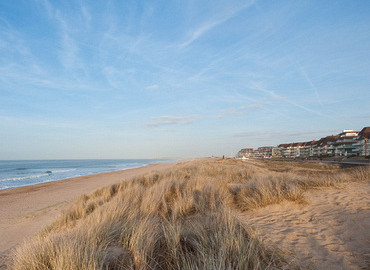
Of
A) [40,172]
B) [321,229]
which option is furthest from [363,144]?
[40,172]

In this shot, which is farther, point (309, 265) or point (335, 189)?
point (335, 189)

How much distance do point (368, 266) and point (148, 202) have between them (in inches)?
170

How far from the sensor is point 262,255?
8.95ft

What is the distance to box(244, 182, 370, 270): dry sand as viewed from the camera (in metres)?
2.88

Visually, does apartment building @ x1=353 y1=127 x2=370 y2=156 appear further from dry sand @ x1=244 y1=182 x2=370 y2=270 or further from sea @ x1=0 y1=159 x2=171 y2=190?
dry sand @ x1=244 y1=182 x2=370 y2=270

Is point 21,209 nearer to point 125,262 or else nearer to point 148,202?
point 148,202

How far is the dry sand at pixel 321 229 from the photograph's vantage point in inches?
113

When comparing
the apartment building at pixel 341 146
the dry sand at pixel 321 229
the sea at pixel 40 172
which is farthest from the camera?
the apartment building at pixel 341 146

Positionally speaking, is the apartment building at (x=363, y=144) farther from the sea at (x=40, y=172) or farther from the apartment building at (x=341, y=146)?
the sea at (x=40, y=172)

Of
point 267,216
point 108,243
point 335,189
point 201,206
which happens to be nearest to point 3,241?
point 108,243

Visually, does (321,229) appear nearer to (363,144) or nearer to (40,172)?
(40,172)

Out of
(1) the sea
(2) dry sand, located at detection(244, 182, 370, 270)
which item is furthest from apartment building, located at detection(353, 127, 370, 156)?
(2) dry sand, located at detection(244, 182, 370, 270)

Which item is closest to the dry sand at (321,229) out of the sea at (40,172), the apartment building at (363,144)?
the sea at (40,172)

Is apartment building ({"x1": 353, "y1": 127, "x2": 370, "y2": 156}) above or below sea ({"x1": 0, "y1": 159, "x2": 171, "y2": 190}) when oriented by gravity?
above
